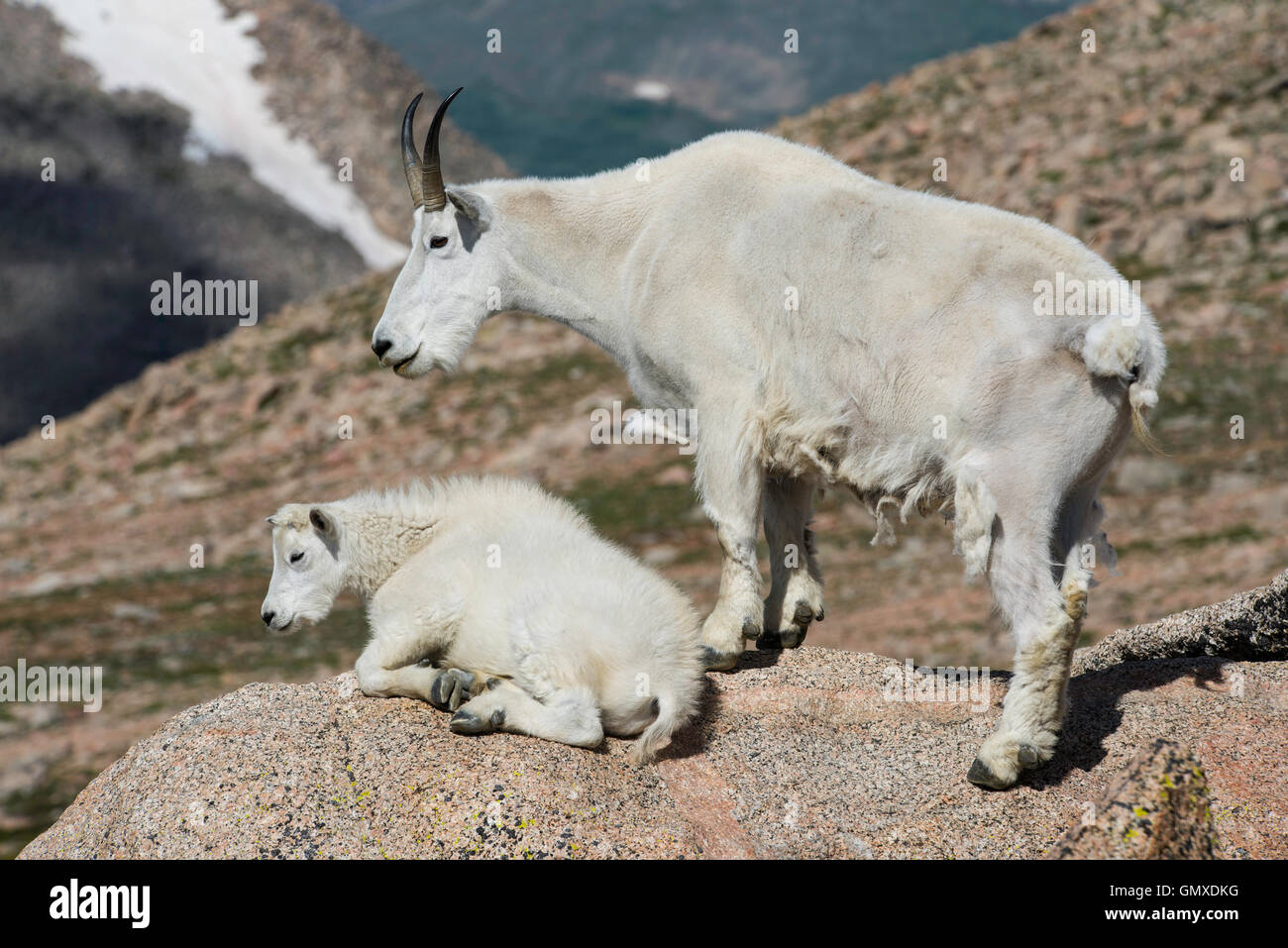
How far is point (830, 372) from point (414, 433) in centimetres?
1733

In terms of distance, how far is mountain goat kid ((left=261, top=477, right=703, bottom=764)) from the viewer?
5.48 m

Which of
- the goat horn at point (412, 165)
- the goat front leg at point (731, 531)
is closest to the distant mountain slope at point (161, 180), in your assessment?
the goat horn at point (412, 165)

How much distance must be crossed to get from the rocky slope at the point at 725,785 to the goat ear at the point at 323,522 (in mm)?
806

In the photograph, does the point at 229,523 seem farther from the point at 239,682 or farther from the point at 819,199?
the point at 819,199

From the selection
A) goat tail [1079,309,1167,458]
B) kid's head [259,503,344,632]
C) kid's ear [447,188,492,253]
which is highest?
kid's ear [447,188,492,253]

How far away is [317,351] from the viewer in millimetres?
27547

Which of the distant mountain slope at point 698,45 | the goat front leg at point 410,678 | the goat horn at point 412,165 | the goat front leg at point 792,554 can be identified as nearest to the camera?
the goat front leg at point 410,678

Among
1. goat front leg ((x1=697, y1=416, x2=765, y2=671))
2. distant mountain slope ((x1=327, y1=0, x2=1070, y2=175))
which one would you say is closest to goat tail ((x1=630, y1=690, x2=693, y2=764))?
goat front leg ((x1=697, y1=416, x2=765, y2=671))

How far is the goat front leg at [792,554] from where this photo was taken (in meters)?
6.95

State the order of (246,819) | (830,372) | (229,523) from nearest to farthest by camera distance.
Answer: (246,819) < (830,372) < (229,523)

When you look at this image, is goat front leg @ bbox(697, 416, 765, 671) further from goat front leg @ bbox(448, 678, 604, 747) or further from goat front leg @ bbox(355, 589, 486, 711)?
goat front leg @ bbox(355, 589, 486, 711)

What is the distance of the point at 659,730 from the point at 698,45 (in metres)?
112

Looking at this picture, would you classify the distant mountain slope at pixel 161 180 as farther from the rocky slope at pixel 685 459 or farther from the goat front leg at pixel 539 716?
the goat front leg at pixel 539 716

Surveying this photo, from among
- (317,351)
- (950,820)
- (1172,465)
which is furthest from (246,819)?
(317,351)
